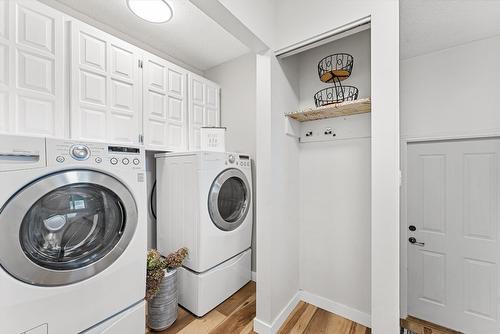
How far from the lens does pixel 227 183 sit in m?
2.13

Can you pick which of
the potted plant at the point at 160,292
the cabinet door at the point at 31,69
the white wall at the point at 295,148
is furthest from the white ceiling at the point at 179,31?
the potted plant at the point at 160,292

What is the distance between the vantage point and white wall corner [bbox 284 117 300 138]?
72.1 inches

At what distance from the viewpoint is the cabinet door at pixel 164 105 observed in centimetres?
193

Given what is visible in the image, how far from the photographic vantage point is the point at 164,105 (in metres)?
2.06

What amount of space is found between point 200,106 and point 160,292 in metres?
1.83

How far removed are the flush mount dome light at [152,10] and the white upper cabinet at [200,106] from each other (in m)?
0.55

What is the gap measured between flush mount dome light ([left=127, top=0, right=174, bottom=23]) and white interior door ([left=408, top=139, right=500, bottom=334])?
8.42ft

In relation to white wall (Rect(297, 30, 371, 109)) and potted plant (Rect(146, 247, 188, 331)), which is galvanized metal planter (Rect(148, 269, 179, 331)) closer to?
potted plant (Rect(146, 247, 188, 331))

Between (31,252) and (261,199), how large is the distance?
132 centimetres

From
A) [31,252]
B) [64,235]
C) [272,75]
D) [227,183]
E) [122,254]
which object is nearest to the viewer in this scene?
[31,252]

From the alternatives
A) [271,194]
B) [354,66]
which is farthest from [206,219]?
Answer: [354,66]

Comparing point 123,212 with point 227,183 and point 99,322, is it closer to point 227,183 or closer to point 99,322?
point 99,322

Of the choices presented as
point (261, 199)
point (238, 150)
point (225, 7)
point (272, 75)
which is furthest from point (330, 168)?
point (225, 7)

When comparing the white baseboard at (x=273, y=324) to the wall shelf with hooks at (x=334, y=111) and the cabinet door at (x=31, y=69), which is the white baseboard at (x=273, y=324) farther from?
the cabinet door at (x=31, y=69)
